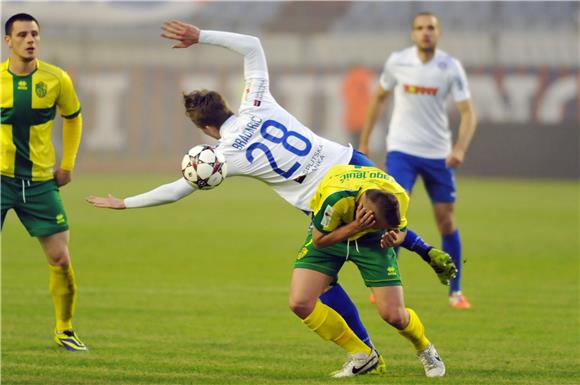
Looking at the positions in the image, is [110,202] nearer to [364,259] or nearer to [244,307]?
[364,259]

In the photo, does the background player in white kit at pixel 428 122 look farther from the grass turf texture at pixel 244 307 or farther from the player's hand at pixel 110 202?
the player's hand at pixel 110 202

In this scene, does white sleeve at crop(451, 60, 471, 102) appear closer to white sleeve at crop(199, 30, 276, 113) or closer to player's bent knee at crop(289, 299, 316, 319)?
white sleeve at crop(199, 30, 276, 113)

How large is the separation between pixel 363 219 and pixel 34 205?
2904mm

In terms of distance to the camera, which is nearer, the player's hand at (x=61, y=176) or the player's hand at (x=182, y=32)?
the player's hand at (x=182, y=32)

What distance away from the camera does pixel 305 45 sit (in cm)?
4081

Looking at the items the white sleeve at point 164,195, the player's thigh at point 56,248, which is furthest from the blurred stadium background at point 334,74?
the white sleeve at point 164,195

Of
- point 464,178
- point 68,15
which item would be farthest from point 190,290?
point 68,15

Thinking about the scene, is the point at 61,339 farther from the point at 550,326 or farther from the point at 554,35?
the point at 554,35

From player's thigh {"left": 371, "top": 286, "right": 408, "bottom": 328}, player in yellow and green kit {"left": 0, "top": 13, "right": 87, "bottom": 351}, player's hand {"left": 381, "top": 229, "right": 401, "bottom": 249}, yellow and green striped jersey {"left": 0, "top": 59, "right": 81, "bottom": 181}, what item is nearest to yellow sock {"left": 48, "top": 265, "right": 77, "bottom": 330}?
player in yellow and green kit {"left": 0, "top": 13, "right": 87, "bottom": 351}

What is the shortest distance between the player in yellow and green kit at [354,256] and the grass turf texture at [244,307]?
10.0 inches

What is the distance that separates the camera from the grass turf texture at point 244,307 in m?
8.19

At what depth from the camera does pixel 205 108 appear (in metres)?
8.12

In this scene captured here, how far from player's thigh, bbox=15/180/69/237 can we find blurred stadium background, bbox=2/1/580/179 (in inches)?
959

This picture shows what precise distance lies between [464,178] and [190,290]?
21.7 m
